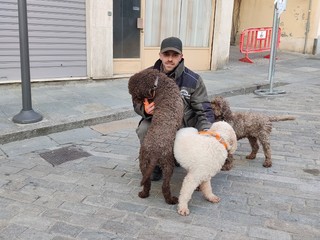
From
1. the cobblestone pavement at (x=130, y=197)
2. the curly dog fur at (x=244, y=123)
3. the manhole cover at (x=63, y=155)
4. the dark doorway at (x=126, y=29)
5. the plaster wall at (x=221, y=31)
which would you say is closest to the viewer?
the cobblestone pavement at (x=130, y=197)

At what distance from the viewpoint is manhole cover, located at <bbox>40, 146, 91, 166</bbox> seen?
4.58 m

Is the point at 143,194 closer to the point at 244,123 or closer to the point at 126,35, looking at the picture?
the point at 244,123

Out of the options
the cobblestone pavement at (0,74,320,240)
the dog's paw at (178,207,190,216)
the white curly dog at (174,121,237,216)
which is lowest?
the cobblestone pavement at (0,74,320,240)

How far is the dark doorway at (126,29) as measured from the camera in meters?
8.91

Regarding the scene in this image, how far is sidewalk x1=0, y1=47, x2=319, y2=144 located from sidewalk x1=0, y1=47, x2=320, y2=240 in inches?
1.0

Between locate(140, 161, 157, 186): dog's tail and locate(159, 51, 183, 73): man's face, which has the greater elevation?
locate(159, 51, 183, 73): man's face

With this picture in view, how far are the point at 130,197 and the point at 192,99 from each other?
3.92 ft

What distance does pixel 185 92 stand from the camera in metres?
3.83

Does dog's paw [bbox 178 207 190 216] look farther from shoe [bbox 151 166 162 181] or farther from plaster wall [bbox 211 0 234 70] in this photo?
plaster wall [bbox 211 0 234 70]

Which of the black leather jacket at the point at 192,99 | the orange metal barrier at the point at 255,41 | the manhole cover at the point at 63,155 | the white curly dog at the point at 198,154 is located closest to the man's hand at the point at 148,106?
the black leather jacket at the point at 192,99

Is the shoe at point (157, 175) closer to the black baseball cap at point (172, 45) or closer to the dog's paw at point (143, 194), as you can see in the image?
the dog's paw at point (143, 194)

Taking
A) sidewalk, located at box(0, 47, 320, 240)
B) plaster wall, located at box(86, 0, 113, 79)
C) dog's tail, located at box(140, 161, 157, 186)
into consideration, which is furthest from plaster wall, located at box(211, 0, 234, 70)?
dog's tail, located at box(140, 161, 157, 186)

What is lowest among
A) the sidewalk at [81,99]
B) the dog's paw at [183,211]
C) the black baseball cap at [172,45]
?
the dog's paw at [183,211]

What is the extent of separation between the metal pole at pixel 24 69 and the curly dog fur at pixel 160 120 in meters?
2.63
